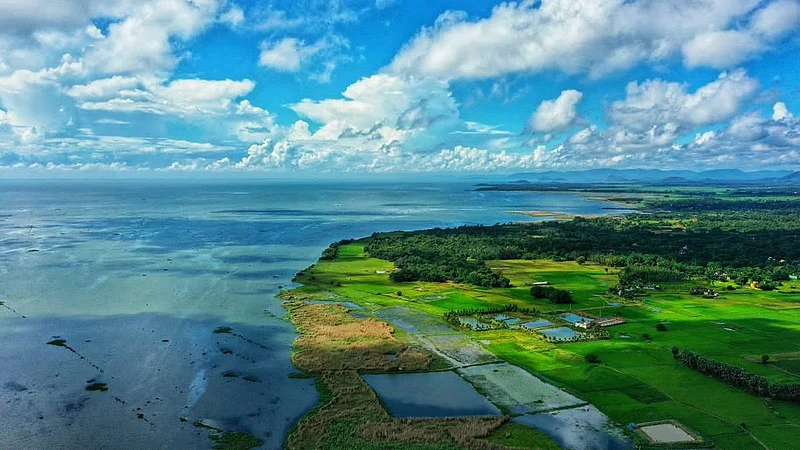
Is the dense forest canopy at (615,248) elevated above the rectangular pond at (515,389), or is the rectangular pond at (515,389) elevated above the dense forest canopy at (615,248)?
the dense forest canopy at (615,248)

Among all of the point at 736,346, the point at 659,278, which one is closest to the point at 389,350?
the point at 736,346

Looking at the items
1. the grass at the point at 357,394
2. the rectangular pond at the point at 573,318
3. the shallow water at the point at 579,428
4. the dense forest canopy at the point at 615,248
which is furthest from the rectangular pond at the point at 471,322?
the shallow water at the point at 579,428

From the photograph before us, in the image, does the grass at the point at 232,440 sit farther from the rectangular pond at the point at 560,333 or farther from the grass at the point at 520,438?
the rectangular pond at the point at 560,333

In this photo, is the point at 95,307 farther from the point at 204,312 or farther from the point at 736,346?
the point at 736,346

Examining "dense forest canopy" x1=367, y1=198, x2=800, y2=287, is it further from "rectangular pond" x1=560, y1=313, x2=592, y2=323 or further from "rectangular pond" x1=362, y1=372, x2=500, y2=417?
"rectangular pond" x1=362, y1=372, x2=500, y2=417

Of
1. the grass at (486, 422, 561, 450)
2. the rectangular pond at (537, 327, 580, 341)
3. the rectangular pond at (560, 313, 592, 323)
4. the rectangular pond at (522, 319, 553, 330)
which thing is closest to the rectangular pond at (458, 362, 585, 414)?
the grass at (486, 422, 561, 450)
